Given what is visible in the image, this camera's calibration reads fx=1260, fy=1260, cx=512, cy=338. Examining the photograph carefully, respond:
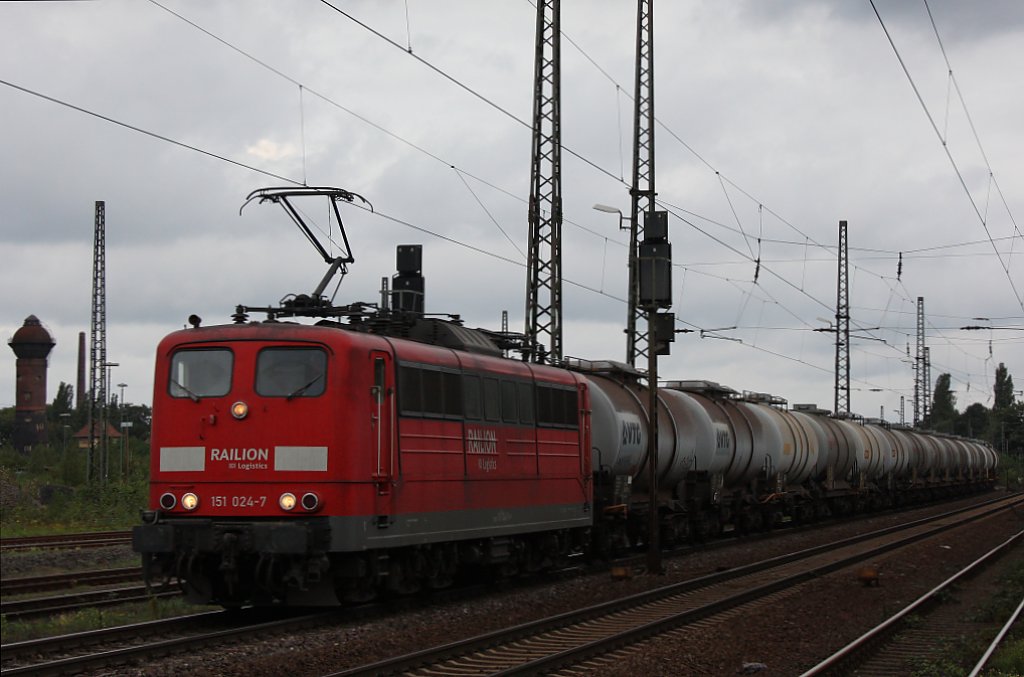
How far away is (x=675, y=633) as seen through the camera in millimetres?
15445

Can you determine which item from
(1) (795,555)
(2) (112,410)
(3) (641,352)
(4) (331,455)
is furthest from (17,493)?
(2) (112,410)

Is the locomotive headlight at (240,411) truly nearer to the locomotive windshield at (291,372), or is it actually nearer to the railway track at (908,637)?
the locomotive windshield at (291,372)

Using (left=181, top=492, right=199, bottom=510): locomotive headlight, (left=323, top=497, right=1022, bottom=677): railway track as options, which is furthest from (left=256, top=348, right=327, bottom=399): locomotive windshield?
(left=323, top=497, right=1022, bottom=677): railway track

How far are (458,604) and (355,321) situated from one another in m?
4.19

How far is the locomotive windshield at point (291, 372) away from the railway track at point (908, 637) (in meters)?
6.55

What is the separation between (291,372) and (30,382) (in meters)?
86.3

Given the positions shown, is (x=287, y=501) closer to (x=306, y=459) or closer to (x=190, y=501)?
(x=306, y=459)

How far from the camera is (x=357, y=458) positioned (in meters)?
15.0

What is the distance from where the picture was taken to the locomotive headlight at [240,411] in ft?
49.6

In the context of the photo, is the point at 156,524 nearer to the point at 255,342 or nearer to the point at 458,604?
the point at 255,342

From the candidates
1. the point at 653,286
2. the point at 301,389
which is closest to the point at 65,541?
the point at 653,286

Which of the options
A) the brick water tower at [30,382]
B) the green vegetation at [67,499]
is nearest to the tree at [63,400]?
the brick water tower at [30,382]

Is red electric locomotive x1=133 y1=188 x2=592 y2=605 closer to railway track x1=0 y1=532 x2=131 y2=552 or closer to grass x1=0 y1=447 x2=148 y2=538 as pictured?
railway track x1=0 y1=532 x2=131 y2=552

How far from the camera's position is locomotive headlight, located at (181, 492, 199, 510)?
15.0m
